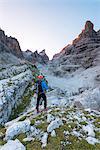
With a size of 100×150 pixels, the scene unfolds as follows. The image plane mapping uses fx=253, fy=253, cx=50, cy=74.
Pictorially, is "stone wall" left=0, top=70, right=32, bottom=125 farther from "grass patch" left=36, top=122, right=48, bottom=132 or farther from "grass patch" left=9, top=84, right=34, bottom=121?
"grass patch" left=36, top=122, right=48, bottom=132

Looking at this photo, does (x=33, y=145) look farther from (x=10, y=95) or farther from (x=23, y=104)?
(x=23, y=104)

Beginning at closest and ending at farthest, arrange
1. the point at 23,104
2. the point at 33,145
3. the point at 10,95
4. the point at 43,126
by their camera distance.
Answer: the point at 33,145, the point at 43,126, the point at 10,95, the point at 23,104

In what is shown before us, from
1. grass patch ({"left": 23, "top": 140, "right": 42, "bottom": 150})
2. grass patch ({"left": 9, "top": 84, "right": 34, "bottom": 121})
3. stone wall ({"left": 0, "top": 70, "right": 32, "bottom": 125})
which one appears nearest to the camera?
grass patch ({"left": 23, "top": 140, "right": 42, "bottom": 150})

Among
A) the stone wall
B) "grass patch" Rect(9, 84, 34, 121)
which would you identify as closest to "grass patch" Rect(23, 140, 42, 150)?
the stone wall

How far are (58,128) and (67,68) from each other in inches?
6388

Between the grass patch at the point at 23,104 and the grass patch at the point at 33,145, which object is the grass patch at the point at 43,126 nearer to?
the grass patch at the point at 33,145

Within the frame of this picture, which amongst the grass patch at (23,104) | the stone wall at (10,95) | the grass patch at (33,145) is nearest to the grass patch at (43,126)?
the grass patch at (33,145)

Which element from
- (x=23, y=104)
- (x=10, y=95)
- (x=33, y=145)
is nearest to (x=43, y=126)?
(x=33, y=145)

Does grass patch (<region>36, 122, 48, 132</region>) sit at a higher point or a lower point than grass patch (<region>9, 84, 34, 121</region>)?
higher

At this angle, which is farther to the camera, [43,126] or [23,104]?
[23,104]

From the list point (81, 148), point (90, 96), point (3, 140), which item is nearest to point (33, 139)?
point (3, 140)

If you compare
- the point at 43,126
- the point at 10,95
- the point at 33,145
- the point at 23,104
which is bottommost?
the point at 23,104

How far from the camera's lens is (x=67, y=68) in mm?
177500

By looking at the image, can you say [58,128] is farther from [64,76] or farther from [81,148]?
[64,76]
